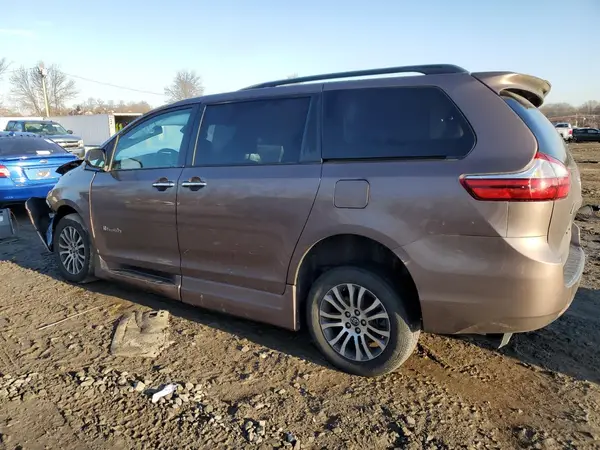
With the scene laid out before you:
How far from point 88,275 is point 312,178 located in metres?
2.95

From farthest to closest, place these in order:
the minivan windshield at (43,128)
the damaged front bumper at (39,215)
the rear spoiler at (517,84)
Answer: the minivan windshield at (43,128) < the damaged front bumper at (39,215) < the rear spoiler at (517,84)

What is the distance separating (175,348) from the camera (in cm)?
364

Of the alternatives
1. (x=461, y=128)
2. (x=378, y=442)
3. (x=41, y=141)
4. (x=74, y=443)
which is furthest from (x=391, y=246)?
(x=41, y=141)

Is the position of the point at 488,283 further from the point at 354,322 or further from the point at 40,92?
the point at 40,92

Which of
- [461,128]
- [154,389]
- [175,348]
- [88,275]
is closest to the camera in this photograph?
[461,128]

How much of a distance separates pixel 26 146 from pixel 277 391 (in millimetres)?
8209

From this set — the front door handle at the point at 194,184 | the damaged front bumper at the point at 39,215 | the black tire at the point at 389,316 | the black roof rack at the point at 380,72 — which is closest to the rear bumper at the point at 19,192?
the damaged front bumper at the point at 39,215

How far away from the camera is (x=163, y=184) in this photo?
393 centimetres

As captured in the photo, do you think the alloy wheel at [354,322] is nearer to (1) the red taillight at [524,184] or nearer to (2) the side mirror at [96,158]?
(1) the red taillight at [524,184]

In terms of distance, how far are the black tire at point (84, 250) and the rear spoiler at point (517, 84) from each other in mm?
3847

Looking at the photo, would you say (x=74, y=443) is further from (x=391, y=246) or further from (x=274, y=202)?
(x=391, y=246)

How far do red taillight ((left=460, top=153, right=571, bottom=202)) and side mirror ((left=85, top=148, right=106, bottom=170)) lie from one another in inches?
135

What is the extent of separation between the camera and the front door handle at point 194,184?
12.1 ft

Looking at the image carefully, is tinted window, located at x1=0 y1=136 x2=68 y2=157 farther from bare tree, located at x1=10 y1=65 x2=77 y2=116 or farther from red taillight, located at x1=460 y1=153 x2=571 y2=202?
bare tree, located at x1=10 y1=65 x2=77 y2=116
